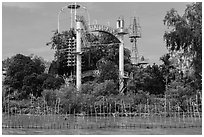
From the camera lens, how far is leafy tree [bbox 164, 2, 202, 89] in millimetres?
23219

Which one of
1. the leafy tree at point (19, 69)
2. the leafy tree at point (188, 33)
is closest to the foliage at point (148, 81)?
the leafy tree at point (19, 69)

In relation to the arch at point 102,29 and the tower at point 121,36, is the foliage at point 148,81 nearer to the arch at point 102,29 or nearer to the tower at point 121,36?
the tower at point 121,36

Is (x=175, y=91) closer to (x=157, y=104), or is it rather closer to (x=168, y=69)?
(x=157, y=104)

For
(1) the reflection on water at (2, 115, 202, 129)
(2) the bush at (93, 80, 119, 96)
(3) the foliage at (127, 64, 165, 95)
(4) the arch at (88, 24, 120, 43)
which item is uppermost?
(4) the arch at (88, 24, 120, 43)

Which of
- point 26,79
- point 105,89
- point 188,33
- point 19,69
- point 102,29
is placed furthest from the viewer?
point 19,69

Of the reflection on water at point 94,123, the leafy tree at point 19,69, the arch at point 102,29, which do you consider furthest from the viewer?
the leafy tree at point 19,69

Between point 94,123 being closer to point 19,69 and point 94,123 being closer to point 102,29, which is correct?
point 102,29

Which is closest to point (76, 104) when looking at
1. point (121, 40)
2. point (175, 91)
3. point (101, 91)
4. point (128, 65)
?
point (101, 91)

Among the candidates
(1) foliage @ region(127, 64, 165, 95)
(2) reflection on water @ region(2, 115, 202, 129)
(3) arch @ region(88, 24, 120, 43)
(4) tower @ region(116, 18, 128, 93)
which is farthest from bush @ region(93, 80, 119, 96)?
(2) reflection on water @ region(2, 115, 202, 129)

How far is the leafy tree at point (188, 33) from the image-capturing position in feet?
76.2

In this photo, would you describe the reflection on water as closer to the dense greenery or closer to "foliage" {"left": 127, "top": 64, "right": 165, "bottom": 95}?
the dense greenery

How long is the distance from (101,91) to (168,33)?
7.55m

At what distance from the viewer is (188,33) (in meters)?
23.3

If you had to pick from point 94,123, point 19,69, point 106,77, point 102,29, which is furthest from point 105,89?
point 94,123
